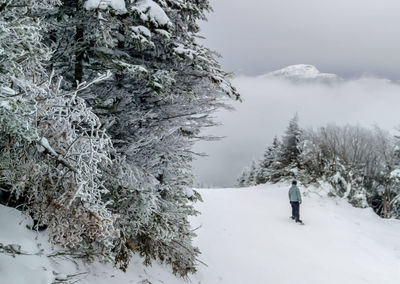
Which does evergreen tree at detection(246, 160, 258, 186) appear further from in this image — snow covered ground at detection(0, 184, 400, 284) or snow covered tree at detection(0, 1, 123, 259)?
snow covered tree at detection(0, 1, 123, 259)

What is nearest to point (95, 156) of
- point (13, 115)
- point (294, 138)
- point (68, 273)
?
Result: point (13, 115)

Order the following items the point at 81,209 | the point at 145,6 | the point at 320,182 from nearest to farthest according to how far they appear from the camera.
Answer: the point at 81,209 → the point at 145,6 → the point at 320,182

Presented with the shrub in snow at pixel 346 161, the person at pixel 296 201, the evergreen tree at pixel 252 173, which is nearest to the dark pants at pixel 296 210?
the person at pixel 296 201

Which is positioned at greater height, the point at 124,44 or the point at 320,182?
the point at 124,44

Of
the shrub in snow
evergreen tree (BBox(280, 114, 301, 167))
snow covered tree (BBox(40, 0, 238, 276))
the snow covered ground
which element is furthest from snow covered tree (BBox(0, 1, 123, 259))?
evergreen tree (BBox(280, 114, 301, 167))

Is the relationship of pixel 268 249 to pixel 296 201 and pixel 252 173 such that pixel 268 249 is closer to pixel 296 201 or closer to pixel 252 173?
pixel 296 201

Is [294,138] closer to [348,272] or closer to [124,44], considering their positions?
[348,272]

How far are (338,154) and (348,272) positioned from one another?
1296 centimetres

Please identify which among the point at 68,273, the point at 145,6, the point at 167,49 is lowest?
the point at 68,273

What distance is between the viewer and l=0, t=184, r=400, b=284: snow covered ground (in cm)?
278

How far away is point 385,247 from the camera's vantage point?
876 centimetres

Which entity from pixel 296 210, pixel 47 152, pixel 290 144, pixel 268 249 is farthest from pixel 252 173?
pixel 47 152

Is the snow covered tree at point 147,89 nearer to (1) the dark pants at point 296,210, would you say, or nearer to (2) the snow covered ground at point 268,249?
(2) the snow covered ground at point 268,249

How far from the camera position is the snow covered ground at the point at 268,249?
278 cm
